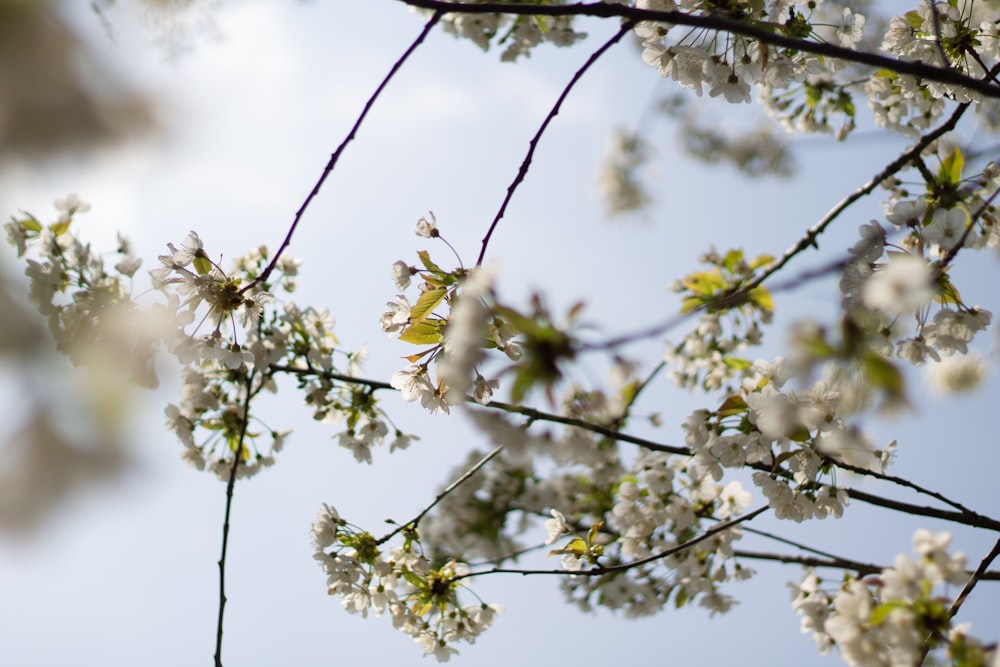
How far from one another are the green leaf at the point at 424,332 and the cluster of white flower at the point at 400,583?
815 mm

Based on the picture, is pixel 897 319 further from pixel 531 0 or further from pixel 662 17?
pixel 531 0

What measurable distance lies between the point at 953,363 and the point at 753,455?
→ 5.12ft

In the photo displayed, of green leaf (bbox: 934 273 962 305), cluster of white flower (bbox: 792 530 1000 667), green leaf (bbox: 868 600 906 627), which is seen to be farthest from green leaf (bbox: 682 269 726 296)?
green leaf (bbox: 868 600 906 627)

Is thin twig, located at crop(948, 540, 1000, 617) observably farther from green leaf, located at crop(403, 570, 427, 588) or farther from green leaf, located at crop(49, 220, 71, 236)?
green leaf, located at crop(49, 220, 71, 236)

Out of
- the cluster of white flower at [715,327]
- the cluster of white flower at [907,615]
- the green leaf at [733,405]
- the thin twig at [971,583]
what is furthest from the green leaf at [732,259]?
the cluster of white flower at [907,615]

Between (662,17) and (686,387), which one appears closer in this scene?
(662,17)

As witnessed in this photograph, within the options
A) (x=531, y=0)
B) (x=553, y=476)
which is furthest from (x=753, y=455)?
(x=553, y=476)

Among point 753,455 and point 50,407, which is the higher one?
point 50,407

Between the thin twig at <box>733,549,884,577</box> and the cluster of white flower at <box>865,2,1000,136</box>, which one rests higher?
the cluster of white flower at <box>865,2,1000,136</box>

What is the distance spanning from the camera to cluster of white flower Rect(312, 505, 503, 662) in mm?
2518

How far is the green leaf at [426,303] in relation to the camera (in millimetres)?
1967

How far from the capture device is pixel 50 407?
2.18 meters

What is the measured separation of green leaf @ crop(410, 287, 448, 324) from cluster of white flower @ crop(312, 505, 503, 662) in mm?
877

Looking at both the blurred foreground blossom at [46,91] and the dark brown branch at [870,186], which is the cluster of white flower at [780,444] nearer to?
the dark brown branch at [870,186]
